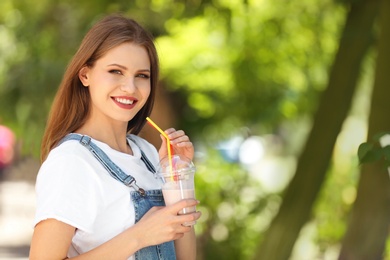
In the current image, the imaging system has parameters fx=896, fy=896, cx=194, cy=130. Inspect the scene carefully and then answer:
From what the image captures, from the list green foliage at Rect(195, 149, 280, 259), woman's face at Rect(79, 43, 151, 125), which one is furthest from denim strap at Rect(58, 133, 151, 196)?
green foliage at Rect(195, 149, 280, 259)

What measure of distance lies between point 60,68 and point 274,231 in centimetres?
282

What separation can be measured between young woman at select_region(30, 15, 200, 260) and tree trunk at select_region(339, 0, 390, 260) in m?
3.75

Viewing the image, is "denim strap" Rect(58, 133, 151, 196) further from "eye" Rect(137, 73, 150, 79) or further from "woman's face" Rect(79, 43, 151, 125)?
"eye" Rect(137, 73, 150, 79)

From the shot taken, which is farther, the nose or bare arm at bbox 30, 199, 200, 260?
the nose

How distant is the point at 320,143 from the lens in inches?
284

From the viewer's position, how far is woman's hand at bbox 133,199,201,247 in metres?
2.35

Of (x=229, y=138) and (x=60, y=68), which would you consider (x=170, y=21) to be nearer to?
(x=60, y=68)

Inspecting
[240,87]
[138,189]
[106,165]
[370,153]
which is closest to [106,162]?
[106,165]

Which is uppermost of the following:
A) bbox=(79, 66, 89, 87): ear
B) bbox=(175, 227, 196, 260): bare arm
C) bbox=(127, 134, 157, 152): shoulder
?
bbox=(79, 66, 89, 87): ear

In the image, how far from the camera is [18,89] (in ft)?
29.4

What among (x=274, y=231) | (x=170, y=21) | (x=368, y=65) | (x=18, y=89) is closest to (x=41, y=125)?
(x=18, y=89)

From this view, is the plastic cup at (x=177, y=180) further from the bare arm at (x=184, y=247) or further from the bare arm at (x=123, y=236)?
the bare arm at (x=184, y=247)

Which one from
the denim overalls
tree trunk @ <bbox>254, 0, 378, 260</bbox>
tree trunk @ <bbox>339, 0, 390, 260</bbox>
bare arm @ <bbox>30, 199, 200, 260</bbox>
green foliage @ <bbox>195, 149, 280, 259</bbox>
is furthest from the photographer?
green foliage @ <bbox>195, 149, 280, 259</bbox>

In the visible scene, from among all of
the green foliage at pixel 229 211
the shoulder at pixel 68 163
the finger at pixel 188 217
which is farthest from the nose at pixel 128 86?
the green foliage at pixel 229 211
